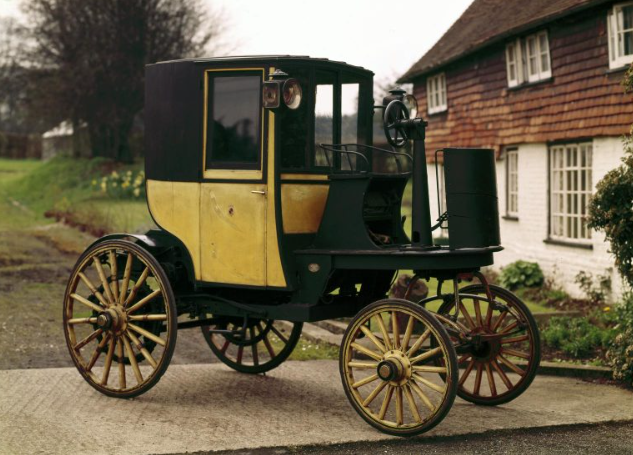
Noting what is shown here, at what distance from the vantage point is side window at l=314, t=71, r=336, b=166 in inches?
269

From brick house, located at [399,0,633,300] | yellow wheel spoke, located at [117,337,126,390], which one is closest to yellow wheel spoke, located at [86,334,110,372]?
yellow wheel spoke, located at [117,337,126,390]

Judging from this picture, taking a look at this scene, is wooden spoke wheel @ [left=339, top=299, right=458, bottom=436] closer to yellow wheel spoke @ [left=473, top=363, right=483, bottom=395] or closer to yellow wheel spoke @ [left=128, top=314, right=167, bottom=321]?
yellow wheel spoke @ [left=473, top=363, right=483, bottom=395]

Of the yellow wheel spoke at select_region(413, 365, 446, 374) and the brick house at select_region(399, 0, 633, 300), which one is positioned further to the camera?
the brick house at select_region(399, 0, 633, 300)

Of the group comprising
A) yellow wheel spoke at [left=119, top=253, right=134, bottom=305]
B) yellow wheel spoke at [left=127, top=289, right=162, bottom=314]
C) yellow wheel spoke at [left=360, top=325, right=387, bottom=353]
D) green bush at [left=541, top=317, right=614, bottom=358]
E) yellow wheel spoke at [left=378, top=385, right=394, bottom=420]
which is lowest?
green bush at [left=541, top=317, right=614, bottom=358]

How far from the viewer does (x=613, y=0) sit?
1345cm

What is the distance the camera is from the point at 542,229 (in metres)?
15.8

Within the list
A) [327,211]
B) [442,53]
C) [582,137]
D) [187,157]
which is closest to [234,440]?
[327,211]

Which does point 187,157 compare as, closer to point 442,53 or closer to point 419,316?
point 419,316

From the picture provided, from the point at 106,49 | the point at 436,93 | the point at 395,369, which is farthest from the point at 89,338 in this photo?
the point at 106,49

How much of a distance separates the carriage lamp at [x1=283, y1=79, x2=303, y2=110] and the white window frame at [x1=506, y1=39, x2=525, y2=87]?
11.2 m

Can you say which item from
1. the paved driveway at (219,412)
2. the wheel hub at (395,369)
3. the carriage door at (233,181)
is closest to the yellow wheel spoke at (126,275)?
the carriage door at (233,181)

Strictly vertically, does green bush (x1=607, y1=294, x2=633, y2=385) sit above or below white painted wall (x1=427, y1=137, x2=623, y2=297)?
below

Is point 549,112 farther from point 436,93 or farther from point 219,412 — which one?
point 219,412

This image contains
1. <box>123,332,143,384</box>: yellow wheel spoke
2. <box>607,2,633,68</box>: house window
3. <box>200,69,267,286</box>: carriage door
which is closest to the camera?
<box>200,69,267,286</box>: carriage door
